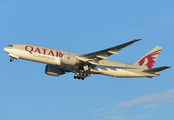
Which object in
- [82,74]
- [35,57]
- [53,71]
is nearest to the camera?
[35,57]

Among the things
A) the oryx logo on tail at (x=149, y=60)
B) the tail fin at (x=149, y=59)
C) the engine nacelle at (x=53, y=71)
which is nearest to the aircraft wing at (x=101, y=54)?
the engine nacelle at (x=53, y=71)

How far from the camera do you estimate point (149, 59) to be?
4800cm

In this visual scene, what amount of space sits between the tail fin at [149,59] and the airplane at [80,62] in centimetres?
78

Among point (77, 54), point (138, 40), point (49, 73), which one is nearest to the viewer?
point (138, 40)

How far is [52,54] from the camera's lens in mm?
40531

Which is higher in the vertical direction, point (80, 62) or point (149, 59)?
point (149, 59)

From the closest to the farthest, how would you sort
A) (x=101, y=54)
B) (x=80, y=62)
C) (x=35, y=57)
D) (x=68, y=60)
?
(x=68, y=60)
(x=35, y=57)
(x=101, y=54)
(x=80, y=62)

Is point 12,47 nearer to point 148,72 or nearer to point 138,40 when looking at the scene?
point 138,40

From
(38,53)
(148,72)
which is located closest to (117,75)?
(148,72)

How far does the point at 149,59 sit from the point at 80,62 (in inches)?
538

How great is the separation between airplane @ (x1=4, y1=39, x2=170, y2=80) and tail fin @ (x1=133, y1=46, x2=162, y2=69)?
0.78m

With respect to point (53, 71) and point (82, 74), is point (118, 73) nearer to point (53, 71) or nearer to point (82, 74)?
point (82, 74)

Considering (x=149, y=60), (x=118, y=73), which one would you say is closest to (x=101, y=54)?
(x=118, y=73)

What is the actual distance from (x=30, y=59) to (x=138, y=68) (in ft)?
57.6
